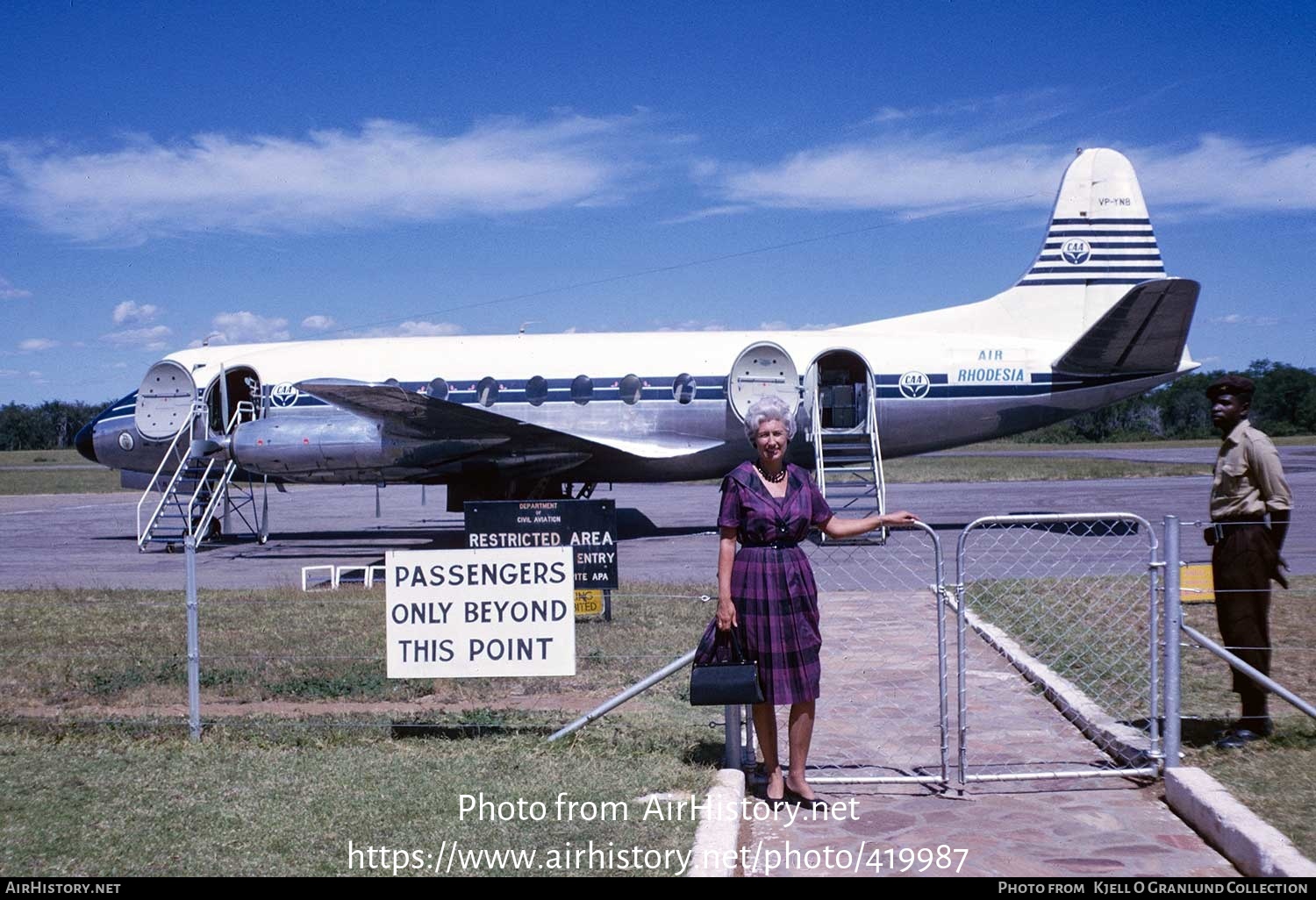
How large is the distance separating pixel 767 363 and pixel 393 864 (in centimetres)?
1525

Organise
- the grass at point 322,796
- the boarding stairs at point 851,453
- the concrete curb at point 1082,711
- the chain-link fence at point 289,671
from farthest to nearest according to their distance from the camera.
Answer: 1. the boarding stairs at point 851,453
2. the chain-link fence at point 289,671
3. the concrete curb at point 1082,711
4. the grass at point 322,796

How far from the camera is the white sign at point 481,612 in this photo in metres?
6.75

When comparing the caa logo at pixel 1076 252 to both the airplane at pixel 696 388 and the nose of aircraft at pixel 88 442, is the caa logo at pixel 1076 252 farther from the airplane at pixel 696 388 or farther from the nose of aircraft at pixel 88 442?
the nose of aircraft at pixel 88 442

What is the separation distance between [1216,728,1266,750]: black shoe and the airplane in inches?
454

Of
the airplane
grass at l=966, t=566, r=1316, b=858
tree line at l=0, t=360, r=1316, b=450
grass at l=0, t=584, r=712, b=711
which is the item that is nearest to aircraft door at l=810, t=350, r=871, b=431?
the airplane

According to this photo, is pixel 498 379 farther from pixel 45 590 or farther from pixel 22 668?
pixel 22 668

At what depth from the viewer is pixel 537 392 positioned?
65.1ft

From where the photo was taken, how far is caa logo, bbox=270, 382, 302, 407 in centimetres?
2032

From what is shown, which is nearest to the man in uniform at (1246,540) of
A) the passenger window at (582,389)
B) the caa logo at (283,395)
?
the passenger window at (582,389)

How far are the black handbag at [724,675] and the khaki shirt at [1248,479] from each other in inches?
133

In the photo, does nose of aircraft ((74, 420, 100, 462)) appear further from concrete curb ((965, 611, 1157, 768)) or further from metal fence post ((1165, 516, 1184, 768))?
metal fence post ((1165, 516, 1184, 768))

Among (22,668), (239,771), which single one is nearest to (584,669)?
(239,771)

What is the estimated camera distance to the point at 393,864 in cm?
488
